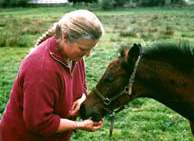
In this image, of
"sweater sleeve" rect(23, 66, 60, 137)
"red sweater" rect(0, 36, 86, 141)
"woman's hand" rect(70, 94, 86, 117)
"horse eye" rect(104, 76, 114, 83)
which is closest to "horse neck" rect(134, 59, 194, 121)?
"horse eye" rect(104, 76, 114, 83)

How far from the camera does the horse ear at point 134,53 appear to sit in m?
3.23

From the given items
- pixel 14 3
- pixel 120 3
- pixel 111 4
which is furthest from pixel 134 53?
pixel 14 3

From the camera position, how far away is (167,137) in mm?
5719

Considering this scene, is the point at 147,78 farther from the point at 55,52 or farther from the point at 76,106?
the point at 55,52

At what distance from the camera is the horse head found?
3309 mm

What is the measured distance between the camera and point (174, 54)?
135 inches

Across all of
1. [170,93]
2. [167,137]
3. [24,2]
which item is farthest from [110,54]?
[24,2]

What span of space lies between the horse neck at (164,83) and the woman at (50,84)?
0.90 meters

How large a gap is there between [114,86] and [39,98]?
3.72 ft

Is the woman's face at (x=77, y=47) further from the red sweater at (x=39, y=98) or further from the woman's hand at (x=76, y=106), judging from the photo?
the woman's hand at (x=76, y=106)

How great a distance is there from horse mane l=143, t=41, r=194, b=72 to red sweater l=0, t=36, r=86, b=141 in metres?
1.02

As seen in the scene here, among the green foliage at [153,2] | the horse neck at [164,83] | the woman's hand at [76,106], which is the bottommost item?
the green foliage at [153,2]

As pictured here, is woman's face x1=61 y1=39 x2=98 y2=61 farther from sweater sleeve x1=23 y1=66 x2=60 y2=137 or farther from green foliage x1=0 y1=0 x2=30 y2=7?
green foliage x1=0 y1=0 x2=30 y2=7

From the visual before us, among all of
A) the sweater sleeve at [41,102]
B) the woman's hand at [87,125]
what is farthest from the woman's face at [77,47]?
the woman's hand at [87,125]
